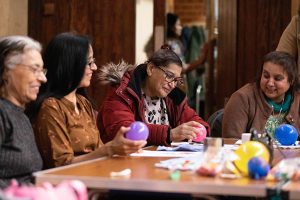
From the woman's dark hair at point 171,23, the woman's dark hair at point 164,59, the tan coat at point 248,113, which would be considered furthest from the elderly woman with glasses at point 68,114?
the woman's dark hair at point 171,23

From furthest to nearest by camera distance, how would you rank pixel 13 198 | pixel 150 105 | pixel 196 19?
1. pixel 196 19
2. pixel 150 105
3. pixel 13 198

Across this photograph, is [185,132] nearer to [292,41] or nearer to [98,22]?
[292,41]

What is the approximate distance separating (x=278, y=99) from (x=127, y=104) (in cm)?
97

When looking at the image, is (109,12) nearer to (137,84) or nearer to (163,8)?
(163,8)

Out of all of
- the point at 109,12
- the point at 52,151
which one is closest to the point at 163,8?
the point at 109,12

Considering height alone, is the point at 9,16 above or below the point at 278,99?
above

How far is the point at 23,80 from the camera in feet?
→ 8.04

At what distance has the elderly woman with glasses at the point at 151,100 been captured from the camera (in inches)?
132

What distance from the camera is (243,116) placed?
149 inches

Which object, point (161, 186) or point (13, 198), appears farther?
point (161, 186)

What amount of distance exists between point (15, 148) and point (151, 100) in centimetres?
147

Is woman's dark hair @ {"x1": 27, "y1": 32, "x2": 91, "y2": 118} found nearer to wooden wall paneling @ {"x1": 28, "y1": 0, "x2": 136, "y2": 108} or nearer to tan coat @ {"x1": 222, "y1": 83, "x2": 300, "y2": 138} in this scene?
tan coat @ {"x1": 222, "y1": 83, "x2": 300, "y2": 138}

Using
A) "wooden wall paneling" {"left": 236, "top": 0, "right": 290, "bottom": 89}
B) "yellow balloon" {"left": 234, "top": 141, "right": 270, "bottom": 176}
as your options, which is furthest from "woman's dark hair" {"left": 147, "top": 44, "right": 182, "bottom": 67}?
"wooden wall paneling" {"left": 236, "top": 0, "right": 290, "bottom": 89}

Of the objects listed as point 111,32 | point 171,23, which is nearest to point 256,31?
point 111,32
